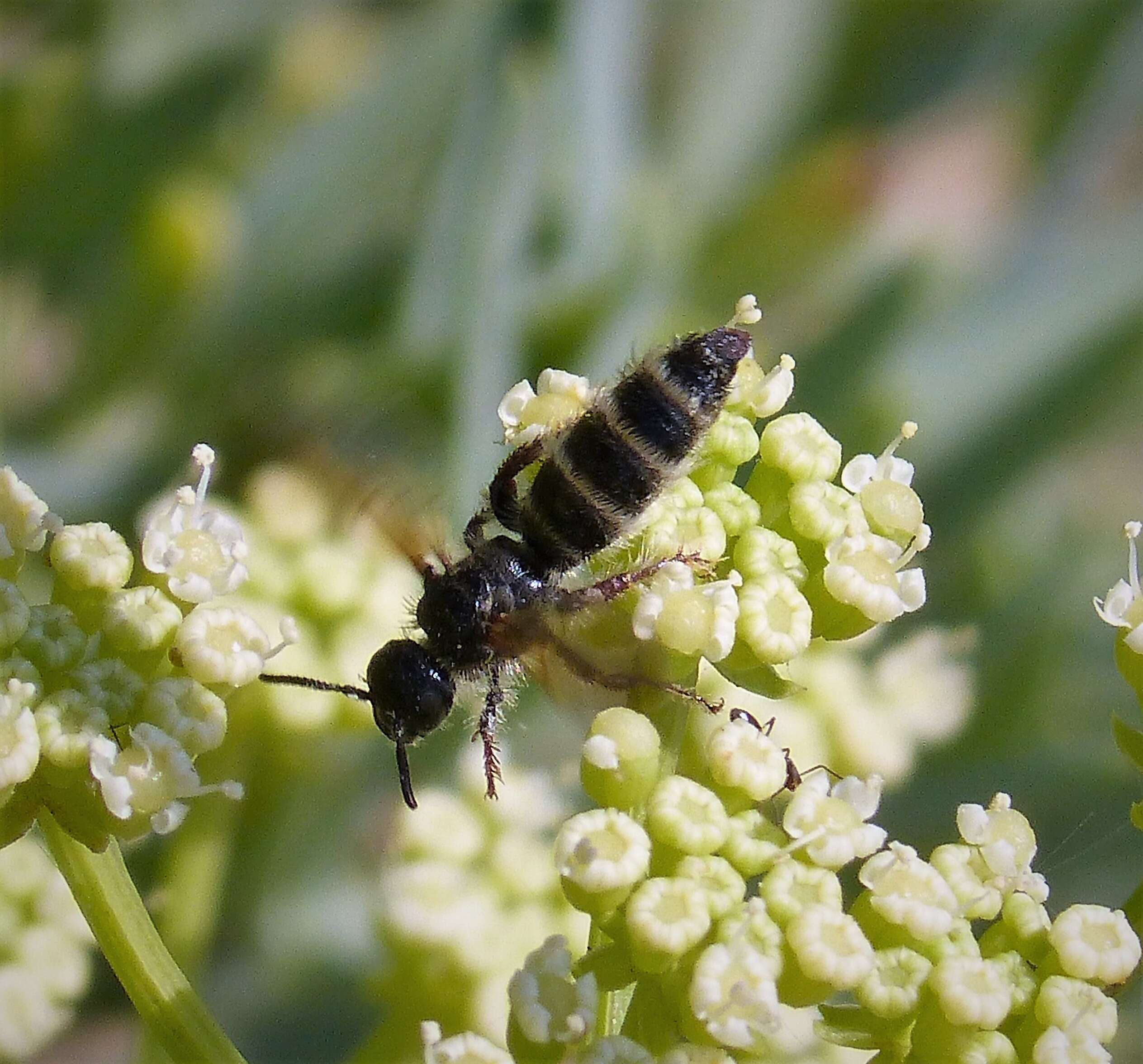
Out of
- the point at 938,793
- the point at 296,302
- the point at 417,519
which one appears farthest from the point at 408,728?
the point at 296,302

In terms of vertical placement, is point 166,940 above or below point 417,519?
below

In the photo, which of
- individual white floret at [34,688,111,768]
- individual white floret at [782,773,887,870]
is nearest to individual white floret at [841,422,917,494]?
individual white floret at [782,773,887,870]

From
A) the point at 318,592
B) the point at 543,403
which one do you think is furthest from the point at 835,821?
the point at 318,592

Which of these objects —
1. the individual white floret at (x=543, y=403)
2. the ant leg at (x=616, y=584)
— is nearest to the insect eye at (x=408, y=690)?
the ant leg at (x=616, y=584)

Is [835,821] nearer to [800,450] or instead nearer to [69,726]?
[800,450]

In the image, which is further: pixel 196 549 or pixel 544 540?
pixel 544 540

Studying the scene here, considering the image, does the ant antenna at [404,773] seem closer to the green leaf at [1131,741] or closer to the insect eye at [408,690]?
the insect eye at [408,690]

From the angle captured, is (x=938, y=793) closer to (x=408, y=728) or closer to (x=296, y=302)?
(x=408, y=728)
